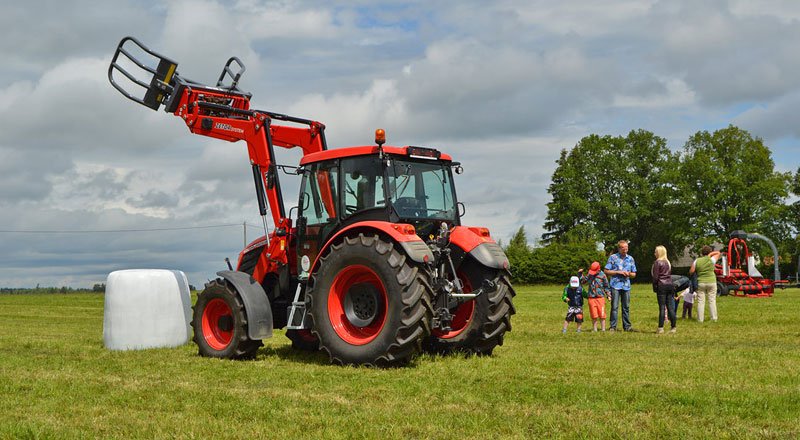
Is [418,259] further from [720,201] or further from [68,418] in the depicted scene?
[720,201]

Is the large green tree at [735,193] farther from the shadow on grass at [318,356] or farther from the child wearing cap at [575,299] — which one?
the shadow on grass at [318,356]

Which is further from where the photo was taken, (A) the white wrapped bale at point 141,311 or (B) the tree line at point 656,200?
(B) the tree line at point 656,200

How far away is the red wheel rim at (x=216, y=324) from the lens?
11258 millimetres

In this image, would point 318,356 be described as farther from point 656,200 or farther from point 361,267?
point 656,200

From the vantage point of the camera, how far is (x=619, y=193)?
222 feet

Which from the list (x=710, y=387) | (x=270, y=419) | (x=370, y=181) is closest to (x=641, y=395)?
(x=710, y=387)

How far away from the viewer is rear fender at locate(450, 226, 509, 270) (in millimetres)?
10477

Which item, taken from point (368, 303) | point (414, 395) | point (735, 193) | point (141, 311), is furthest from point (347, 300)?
point (735, 193)

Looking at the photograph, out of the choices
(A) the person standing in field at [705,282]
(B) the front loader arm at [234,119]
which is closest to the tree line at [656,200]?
(A) the person standing in field at [705,282]

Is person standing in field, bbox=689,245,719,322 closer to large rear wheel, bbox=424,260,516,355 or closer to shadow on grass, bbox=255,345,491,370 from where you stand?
large rear wheel, bbox=424,260,516,355

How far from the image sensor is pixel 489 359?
10.4 meters

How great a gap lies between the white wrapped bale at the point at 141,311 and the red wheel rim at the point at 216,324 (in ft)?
5.04

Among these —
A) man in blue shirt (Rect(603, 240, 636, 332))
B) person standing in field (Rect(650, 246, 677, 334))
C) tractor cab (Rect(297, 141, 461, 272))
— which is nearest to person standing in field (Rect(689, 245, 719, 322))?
person standing in field (Rect(650, 246, 677, 334))

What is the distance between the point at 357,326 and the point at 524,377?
7.43ft
